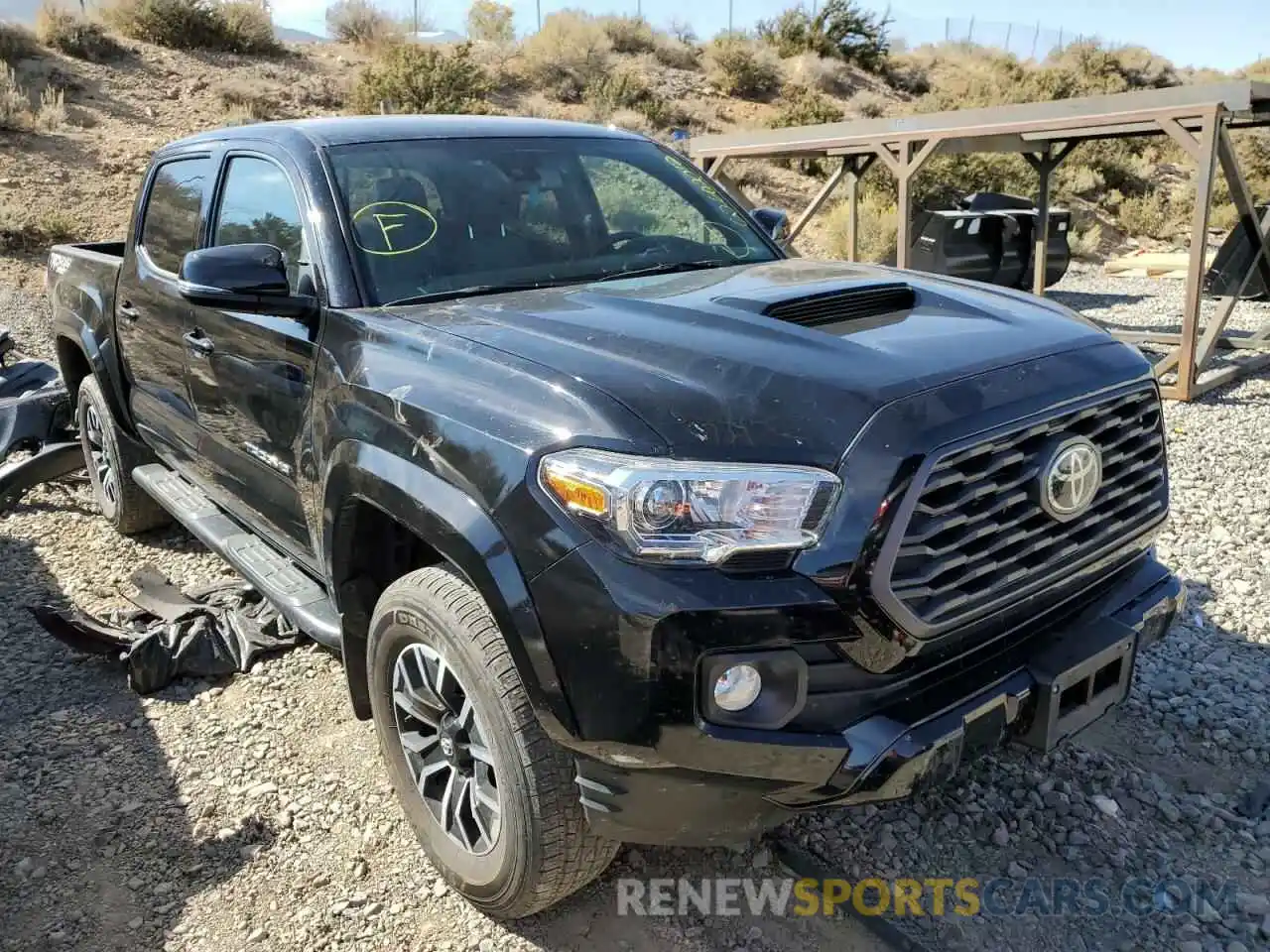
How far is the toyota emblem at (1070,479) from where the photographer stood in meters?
2.20

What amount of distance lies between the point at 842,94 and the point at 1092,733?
95.1ft

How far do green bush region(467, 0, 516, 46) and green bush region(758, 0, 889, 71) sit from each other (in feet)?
27.0

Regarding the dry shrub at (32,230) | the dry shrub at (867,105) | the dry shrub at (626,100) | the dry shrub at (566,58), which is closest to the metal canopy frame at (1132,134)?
the dry shrub at (32,230)

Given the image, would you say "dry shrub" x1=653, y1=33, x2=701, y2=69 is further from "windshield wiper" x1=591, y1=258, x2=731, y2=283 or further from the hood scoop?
the hood scoop

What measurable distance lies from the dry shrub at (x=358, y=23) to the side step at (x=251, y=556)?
23.6m

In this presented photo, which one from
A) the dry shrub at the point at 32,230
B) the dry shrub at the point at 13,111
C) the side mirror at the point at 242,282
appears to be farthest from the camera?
the dry shrub at the point at 13,111

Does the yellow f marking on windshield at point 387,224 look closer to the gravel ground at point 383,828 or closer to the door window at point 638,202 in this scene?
the door window at point 638,202

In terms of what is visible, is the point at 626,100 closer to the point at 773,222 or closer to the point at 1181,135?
the point at 1181,135

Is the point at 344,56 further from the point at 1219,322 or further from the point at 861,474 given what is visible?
the point at 861,474

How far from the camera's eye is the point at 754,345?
231 centimetres

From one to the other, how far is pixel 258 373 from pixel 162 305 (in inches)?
45.6

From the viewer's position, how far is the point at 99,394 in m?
5.10

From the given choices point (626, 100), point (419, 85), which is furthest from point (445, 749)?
point (626, 100)

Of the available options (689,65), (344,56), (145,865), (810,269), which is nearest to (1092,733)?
(810,269)
